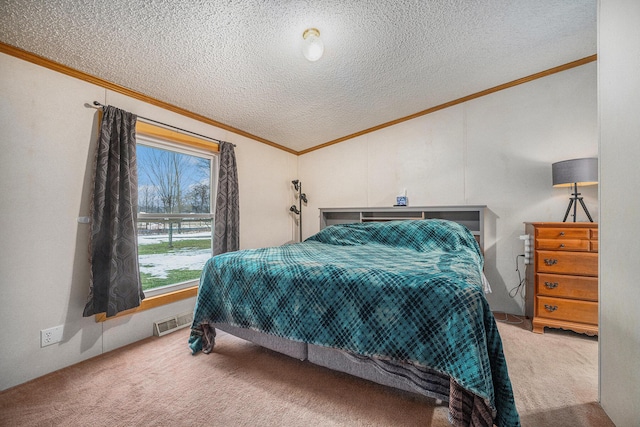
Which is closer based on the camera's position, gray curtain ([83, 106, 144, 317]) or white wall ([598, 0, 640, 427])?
white wall ([598, 0, 640, 427])

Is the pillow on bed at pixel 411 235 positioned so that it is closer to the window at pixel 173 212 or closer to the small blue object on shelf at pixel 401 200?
the small blue object on shelf at pixel 401 200

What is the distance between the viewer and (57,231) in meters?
1.81

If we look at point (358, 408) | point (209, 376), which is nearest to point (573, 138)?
point (358, 408)

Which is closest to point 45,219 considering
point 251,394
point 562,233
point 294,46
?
point 251,394

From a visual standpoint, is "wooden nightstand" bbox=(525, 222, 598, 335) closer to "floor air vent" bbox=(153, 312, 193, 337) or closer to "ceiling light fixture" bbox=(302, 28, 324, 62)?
"ceiling light fixture" bbox=(302, 28, 324, 62)

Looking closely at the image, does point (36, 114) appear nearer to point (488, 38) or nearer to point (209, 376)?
point (209, 376)

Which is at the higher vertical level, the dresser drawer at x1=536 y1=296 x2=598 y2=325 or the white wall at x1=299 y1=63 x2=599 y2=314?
the white wall at x1=299 y1=63 x2=599 y2=314

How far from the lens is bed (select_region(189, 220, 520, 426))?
1.08 meters

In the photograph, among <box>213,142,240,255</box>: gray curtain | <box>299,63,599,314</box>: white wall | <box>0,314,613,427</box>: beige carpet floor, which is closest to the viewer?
<box>0,314,613,427</box>: beige carpet floor

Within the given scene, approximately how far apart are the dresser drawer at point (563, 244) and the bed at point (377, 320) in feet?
3.87

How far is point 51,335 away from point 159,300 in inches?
27.9

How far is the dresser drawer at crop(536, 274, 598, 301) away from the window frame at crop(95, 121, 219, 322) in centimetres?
335

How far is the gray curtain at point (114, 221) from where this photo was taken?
1920 millimetres

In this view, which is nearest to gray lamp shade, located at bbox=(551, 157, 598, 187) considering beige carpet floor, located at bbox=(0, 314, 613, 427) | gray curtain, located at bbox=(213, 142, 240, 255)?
beige carpet floor, located at bbox=(0, 314, 613, 427)
